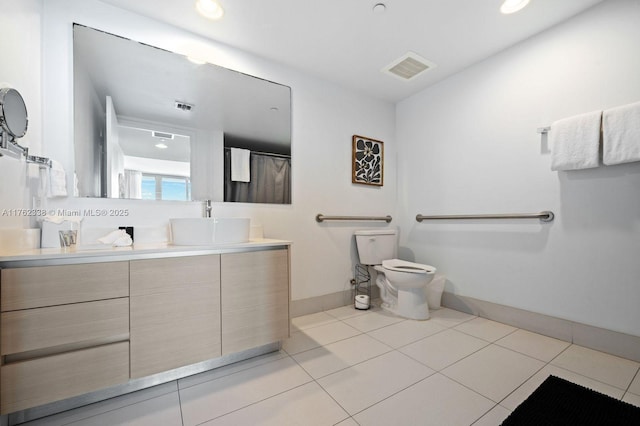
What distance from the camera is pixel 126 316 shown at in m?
1.20

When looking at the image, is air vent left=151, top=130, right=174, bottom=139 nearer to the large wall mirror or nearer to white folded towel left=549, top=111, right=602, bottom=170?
the large wall mirror

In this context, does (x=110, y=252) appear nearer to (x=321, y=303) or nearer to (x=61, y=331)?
(x=61, y=331)

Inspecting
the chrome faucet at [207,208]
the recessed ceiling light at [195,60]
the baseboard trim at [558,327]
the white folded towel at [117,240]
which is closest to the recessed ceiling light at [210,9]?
the recessed ceiling light at [195,60]

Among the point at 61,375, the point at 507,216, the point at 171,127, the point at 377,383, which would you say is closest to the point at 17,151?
the point at 171,127

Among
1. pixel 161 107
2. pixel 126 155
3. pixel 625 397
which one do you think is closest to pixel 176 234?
pixel 126 155

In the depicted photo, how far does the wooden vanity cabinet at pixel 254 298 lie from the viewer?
57.1 inches

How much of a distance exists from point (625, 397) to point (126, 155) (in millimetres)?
2966

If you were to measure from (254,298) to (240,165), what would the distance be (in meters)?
1.02

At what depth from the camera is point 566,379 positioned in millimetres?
1344

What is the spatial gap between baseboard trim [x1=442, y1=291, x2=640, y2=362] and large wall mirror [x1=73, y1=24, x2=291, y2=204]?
1886 mm

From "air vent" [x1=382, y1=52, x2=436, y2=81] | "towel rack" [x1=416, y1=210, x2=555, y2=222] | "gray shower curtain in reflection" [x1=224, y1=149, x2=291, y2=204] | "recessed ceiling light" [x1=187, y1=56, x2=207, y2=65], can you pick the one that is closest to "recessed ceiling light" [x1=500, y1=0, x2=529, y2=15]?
"air vent" [x1=382, y1=52, x2=436, y2=81]

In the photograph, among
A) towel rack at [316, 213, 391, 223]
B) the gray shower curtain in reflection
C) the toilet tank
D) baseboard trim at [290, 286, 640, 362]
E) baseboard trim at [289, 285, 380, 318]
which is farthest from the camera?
the toilet tank

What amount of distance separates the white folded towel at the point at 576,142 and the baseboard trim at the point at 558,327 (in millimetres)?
1042

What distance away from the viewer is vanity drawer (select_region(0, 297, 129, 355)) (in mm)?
1006
